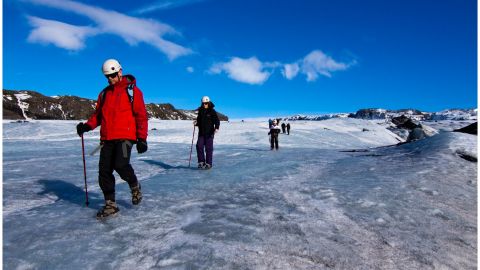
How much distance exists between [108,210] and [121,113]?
142 centimetres

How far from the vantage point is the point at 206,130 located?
11.6 metres

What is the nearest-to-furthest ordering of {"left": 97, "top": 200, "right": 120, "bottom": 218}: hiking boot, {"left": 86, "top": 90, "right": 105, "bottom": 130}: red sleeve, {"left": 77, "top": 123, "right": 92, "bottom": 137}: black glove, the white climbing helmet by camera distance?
{"left": 97, "top": 200, "right": 120, "bottom": 218}: hiking boot
{"left": 77, "top": 123, "right": 92, "bottom": 137}: black glove
{"left": 86, "top": 90, "right": 105, "bottom": 130}: red sleeve
the white climbing helmet

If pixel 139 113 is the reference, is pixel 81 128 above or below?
below

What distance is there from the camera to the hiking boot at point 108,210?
5426mm

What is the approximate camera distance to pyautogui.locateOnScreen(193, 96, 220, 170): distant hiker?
38.0 feet

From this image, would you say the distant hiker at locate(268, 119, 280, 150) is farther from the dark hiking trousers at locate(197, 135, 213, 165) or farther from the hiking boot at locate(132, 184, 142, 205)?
the hiking boot at locate(132, 184, 142, 205)

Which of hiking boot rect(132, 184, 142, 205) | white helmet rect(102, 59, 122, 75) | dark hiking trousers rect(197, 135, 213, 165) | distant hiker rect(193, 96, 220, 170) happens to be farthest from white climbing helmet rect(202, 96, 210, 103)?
white helmet rect(102, 59, 122, 75)

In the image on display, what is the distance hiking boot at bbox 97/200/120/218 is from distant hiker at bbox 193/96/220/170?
595 centimetres

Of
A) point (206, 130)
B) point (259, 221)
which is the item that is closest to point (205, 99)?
point (206, 130)

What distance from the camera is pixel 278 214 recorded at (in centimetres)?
547

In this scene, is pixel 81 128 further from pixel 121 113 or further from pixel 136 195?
pixel 136 195

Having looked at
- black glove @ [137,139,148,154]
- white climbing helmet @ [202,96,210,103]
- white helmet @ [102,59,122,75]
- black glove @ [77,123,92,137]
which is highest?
white helmet @ [102,59,122,75]

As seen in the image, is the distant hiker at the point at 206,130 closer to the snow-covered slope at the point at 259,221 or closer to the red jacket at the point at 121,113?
the snow-covered slope at the point at 259,221

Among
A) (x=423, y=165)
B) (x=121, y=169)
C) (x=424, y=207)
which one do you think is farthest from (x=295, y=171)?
(x=121, y=169)
